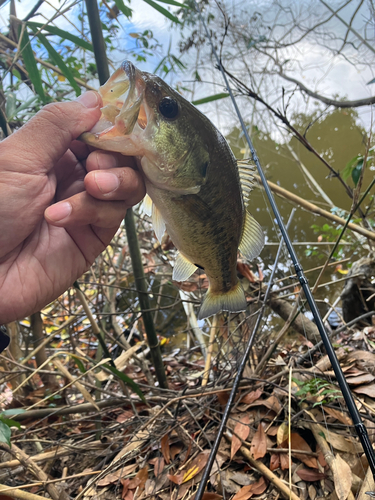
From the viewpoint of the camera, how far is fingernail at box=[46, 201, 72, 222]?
2.92ft

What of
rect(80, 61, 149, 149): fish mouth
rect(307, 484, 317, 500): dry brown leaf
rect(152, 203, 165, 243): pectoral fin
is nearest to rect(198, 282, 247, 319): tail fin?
rect(152, 203, 165, 243): pectoral fin

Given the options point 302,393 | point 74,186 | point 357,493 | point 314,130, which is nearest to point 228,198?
point 74,186

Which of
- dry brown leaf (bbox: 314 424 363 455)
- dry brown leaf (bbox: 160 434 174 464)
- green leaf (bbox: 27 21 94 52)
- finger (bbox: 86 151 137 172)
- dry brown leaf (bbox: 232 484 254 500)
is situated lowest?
dry brown leaf (bbox: 314 424 363 455)

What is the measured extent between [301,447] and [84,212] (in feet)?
5.28

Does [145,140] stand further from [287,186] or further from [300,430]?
[287,186]

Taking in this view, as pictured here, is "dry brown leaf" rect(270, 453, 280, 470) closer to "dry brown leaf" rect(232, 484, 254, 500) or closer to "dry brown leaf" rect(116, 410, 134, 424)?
"dry brown leaf" rect(232, 484, 254, 500)

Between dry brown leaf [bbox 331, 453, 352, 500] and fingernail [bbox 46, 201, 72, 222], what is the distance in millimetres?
1582

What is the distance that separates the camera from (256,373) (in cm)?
207

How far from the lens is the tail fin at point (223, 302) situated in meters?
1.26

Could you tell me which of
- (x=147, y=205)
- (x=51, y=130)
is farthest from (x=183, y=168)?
(x=51, y=130)

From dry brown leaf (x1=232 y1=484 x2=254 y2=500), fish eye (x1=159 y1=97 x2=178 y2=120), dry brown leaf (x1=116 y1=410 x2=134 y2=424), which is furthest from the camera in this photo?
dry brown leaf (x1=116 y1=410 x2=134 y2=424)

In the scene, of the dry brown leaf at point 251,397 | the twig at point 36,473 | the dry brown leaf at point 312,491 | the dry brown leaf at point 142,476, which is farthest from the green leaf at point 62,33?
the dry brown leaf at point 312,491

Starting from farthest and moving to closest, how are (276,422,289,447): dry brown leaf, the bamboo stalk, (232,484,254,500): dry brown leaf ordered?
(276,422,289,447): dry brown leaf
the bamboo stalk
(232,484,254,500): dry brown leaf

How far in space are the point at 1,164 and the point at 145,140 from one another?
427 millimetres
